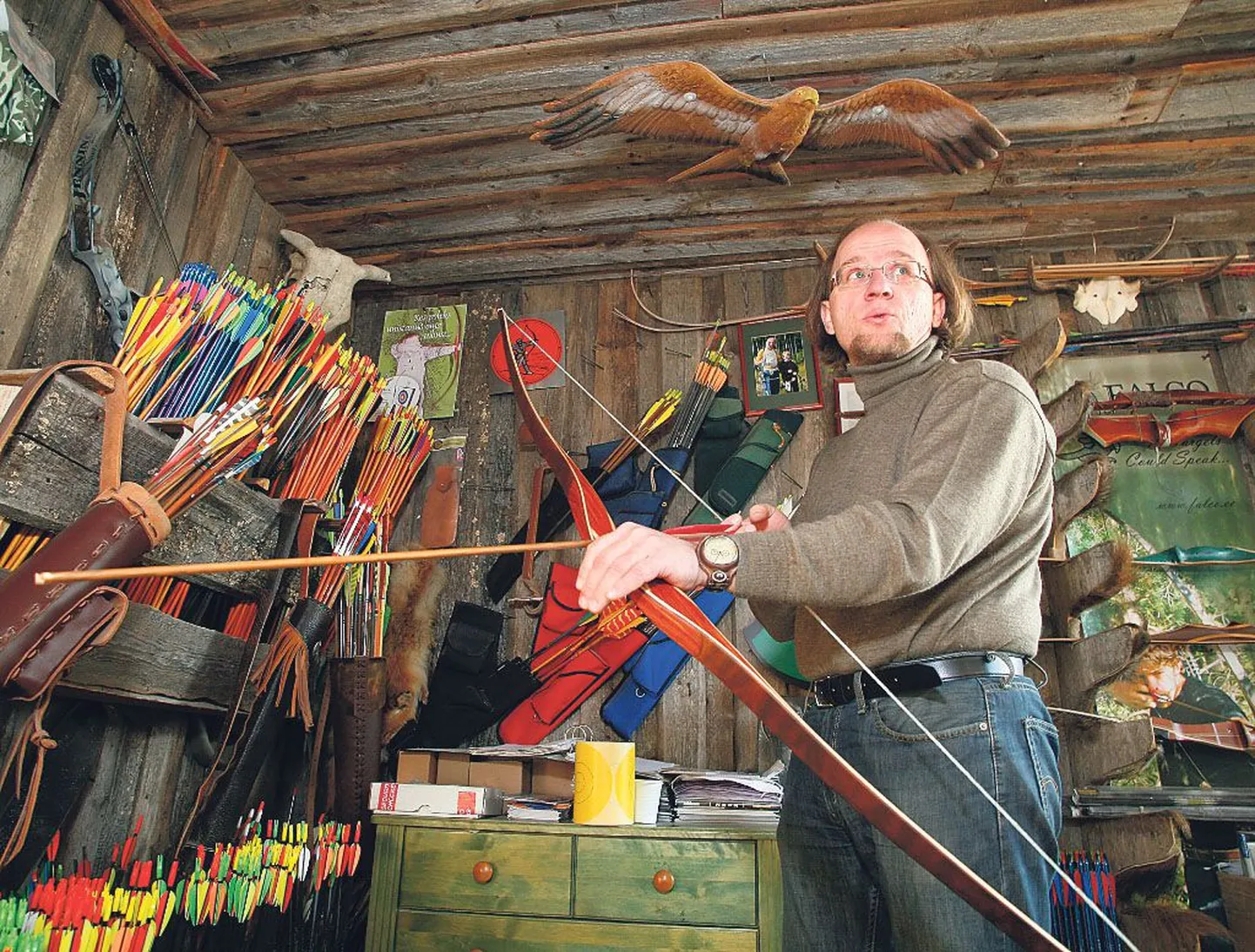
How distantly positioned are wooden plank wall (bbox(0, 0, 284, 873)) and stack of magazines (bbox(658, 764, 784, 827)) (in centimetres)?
119

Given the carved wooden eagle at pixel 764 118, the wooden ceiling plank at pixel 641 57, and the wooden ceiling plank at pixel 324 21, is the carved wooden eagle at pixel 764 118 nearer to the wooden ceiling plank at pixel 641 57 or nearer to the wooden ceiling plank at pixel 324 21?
the wooden ceiling plank at pixel 641 57

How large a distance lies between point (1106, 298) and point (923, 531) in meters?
2.26

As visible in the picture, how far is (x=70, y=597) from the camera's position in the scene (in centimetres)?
137

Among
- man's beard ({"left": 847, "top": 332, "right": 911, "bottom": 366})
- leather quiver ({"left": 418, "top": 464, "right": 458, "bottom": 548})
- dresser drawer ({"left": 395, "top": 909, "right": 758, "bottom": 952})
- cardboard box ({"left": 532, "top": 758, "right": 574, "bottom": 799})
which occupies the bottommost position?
dresser drawer ({"left": 395, "top": 909, "right": 758, "bottom": 952})

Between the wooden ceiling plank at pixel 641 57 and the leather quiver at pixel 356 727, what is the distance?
163 centimetres

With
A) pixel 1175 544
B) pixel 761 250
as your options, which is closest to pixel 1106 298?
pixel 1175 544

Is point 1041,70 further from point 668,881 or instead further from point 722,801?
point 668,881

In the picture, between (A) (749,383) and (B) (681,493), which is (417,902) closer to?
(B) (681,493)

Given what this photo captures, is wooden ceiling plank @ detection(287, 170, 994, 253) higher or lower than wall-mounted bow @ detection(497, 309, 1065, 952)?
higher

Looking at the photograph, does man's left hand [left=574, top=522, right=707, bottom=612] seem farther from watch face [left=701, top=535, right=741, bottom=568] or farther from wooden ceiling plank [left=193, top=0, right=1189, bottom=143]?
wooden ceiling plank [left=193, top=0, right=1189, bottom=143]

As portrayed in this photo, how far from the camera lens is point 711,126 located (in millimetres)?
2297

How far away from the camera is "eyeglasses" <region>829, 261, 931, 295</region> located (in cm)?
150

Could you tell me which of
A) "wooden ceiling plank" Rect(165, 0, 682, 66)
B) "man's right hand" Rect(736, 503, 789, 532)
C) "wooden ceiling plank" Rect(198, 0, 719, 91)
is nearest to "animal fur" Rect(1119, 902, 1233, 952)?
"man's right hand" Rect(736, 503, 789, 532)

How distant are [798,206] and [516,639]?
170 centimetres
